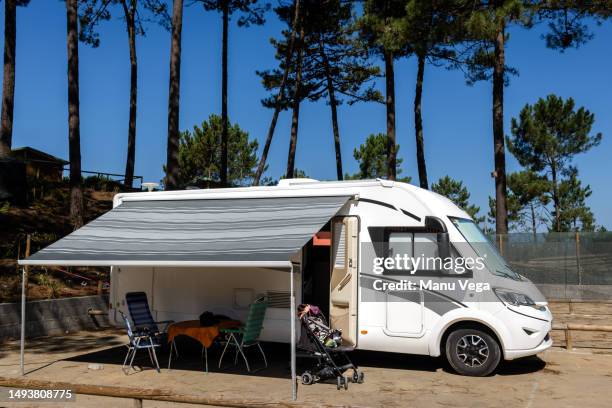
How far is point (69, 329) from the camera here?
438 inches

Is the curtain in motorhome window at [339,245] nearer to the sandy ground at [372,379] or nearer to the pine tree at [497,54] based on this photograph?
the sandy ground at [372,379]

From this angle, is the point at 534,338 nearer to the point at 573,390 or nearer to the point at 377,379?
the point at 573,390

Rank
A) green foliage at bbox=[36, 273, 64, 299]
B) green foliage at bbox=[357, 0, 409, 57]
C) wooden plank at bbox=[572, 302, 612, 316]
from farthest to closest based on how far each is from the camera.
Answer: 1. green foliage at bbox=[357, 0, 409, 57]
2. wooden plank at bbox=[572, 302, 612, 316]
3. green foliage at bbox=[36, 273, 64, 299]

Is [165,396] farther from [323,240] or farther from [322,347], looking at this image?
[323,240]

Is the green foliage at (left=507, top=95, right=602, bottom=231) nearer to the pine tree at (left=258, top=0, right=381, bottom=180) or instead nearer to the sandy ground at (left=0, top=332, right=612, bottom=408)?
the pine tree at (left=258, top=0, right=381, bottom=180)

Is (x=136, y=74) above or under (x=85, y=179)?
above

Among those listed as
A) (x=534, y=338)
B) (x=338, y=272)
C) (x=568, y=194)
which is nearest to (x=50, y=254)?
(x=338, y=272)

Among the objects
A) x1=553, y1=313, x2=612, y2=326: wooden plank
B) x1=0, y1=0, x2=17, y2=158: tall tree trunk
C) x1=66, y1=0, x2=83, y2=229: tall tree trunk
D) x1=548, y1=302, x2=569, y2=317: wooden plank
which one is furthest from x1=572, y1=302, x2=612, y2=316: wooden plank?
x1=0, y1=0, x2=17, y2=158: tall tree trunk

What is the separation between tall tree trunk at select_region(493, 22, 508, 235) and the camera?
17250mm

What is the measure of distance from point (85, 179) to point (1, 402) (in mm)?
19185

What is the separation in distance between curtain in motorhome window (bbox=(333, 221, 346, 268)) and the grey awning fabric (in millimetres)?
380

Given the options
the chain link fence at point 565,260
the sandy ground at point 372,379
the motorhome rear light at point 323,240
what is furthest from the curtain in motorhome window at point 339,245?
the chain link fence at point 565,260

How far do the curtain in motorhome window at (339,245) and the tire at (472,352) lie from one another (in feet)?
5.49

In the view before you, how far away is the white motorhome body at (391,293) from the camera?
7.40 metres
